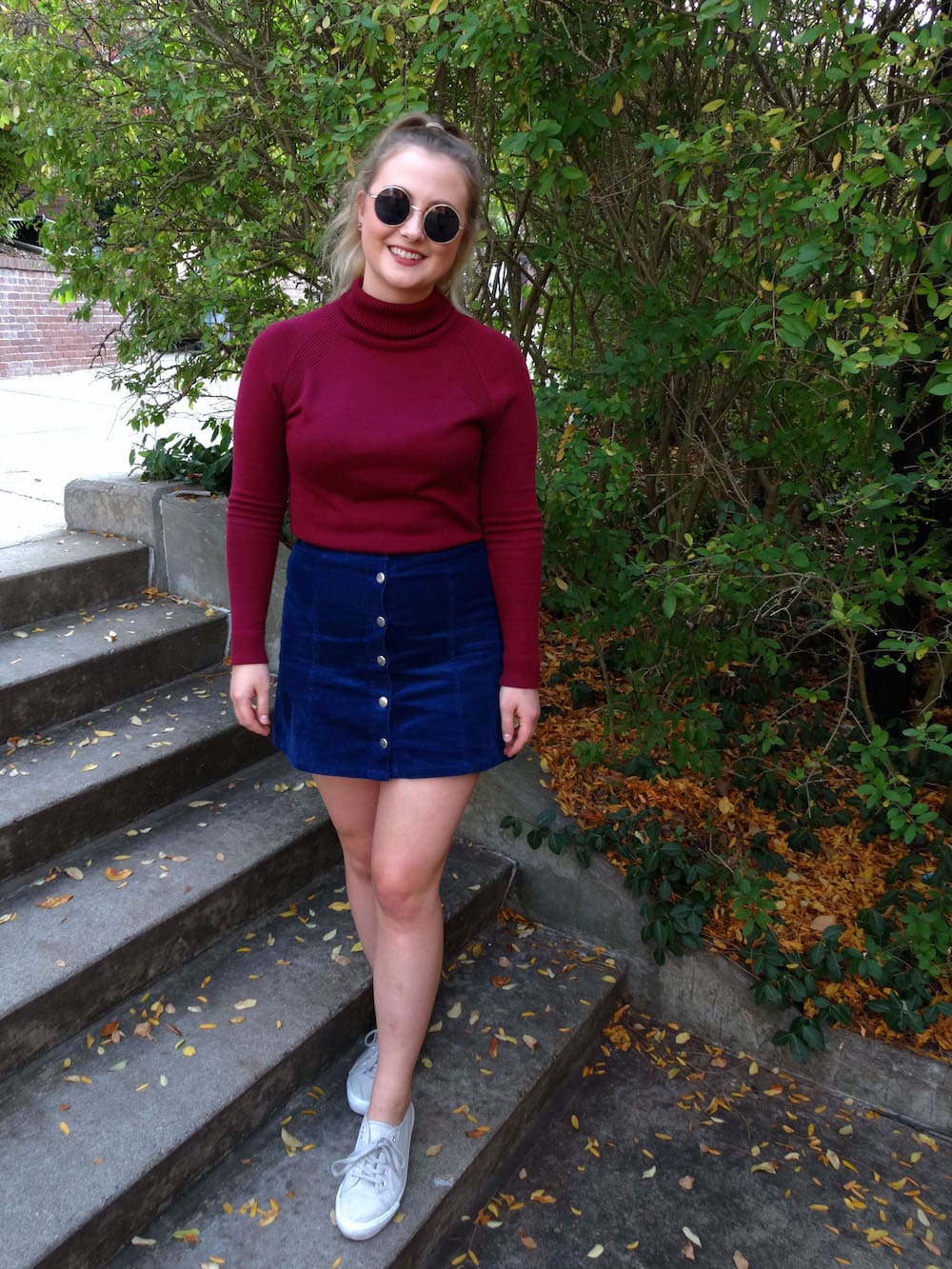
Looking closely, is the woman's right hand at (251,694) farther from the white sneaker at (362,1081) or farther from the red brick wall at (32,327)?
the red brick wall at (32,327)

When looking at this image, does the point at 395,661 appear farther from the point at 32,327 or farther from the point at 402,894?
the point at 32,327

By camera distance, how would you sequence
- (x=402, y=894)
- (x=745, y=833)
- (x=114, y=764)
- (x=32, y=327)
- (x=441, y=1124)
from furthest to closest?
(x=32, y=327) < (x=745, y=833) < (x=114, y=764) < (x=441, y=1124) < (x=402, y=894)

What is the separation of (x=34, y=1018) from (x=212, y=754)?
41.9 inches

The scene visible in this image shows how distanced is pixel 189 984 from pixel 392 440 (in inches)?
63.0

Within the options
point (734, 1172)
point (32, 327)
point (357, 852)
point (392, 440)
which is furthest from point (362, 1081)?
point (32, 327)

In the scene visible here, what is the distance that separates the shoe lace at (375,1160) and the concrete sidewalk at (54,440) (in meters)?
2.69

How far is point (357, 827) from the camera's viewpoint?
2.12m

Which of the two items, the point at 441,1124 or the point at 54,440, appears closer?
the point at 441,1124

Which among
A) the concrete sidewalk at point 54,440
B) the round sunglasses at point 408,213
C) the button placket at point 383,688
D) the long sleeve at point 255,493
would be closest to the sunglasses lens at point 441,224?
the round sunglasses at point 408,213

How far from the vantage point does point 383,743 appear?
193cm

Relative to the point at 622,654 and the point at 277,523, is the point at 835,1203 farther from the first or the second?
the point at 277,523

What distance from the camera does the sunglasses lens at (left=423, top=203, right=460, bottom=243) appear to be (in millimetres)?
1758

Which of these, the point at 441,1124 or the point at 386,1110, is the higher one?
the point at 386,1110

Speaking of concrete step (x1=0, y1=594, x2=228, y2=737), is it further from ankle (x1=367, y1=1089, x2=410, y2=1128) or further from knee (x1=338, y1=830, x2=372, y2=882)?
ankle (x1=367, y1=1089, x2=410, y2=1128)
